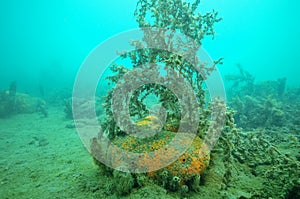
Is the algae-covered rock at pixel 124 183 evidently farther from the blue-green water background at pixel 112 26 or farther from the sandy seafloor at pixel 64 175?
the blue-green water background at pixel 112 26

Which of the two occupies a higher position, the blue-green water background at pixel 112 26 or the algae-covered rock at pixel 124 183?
the blue-green water background at pixel 112 26

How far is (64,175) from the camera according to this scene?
4.68m

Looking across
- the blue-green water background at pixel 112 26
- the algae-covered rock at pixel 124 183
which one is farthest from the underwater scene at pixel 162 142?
the blue-green water background at pixel 112 26

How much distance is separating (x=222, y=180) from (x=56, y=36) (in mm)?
216670

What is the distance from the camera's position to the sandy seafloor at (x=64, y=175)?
353 cm

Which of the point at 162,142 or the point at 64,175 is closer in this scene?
the point at 162,142

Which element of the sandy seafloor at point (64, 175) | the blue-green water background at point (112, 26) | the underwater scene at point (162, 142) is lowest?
the sandy seafloor at point (64, 175)

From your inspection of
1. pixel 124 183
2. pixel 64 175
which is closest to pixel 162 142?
pixel 124 183

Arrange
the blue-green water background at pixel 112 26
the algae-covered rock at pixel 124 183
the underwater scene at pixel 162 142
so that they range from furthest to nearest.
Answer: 1. the blue-green water background at pixel 112 26
2. the underwater scene at pixel 162 142
3. the algae-covered rock at pixel 124 183

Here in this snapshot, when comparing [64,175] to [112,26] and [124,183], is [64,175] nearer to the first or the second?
[124,183]

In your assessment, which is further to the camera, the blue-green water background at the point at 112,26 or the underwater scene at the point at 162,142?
the blue-green water background at the point at 112,26

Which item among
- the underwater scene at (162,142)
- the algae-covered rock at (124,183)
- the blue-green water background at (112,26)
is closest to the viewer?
the algae-covered rock at (124,183)

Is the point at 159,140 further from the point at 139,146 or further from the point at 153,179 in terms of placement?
the point at 153,179

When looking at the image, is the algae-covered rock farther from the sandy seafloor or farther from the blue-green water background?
the blue-green water background
